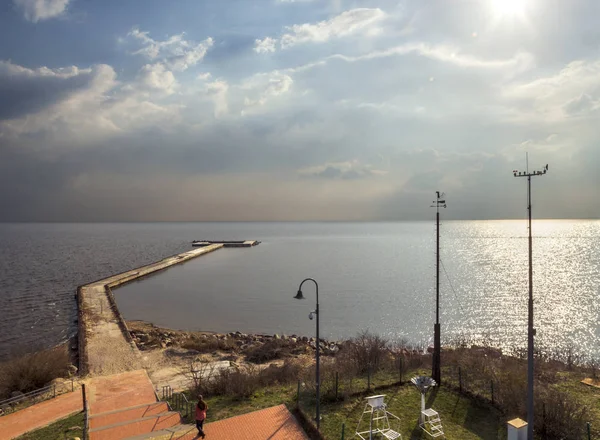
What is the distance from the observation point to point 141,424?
14.2 m

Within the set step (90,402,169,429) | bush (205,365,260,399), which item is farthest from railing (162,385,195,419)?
bush (205,365,260,399)

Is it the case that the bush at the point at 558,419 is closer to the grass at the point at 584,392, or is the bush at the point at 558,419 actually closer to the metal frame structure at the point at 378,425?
the grass at the point at 584,392

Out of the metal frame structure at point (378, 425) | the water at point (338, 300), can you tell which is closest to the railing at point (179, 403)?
the metal frame structure at point (378, 425)

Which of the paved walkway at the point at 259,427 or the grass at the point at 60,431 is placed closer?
the paved walkway at the point at 259,427

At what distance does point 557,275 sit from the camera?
237 feet

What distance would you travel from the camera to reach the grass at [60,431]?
1347 centimetres

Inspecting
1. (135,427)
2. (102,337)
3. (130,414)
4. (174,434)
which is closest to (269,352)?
(130,414)

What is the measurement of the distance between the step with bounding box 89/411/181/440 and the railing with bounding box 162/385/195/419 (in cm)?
40

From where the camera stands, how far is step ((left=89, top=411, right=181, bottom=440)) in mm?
13453

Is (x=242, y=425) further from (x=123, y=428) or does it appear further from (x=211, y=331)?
A: (x=211, y=331)

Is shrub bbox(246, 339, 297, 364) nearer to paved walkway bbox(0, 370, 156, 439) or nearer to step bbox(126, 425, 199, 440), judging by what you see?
paved walkway bbox(0, 370, 156, 439)

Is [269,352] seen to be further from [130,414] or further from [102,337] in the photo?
[102,337]

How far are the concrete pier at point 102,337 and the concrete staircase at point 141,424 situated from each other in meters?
9.06

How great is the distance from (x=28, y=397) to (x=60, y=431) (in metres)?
7.27
